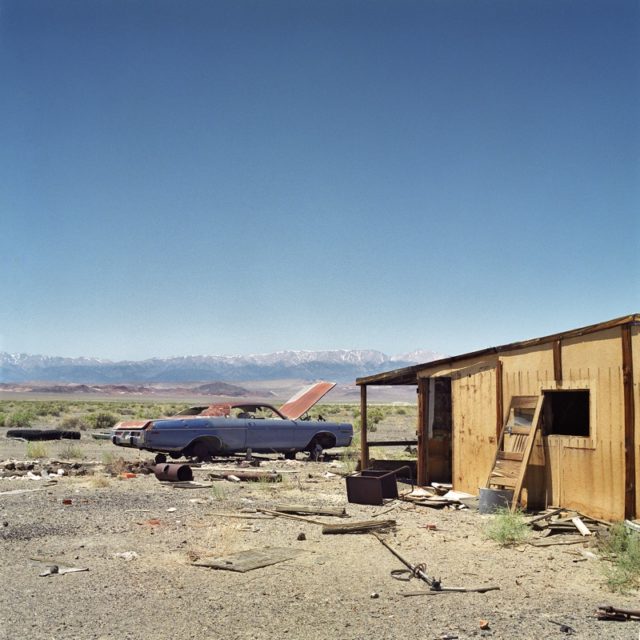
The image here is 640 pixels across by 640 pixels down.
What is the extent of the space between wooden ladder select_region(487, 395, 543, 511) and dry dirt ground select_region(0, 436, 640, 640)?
0.68 metres

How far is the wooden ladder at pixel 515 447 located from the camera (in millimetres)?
11133

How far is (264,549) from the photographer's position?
8.66 metres

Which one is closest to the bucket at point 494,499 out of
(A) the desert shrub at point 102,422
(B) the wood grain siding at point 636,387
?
(B) the wood grain siding at point 636,387

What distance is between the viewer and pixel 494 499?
11211mm

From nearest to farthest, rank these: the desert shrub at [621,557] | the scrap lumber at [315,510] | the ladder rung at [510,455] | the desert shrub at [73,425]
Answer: the desert shrub at [621,557] → the scrap lumber at [315,510] → the ladder rung at [510,455] → the desert shrub at [73,425]

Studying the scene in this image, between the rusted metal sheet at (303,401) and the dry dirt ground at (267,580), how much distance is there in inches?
267

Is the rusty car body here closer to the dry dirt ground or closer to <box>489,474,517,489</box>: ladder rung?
the dry dirt ground

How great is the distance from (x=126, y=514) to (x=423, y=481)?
5798 millimetres

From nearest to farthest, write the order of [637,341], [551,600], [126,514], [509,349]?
[551,600] < [637,341] < [126,514] < [509,349]

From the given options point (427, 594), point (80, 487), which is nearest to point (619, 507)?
point (427, 594)

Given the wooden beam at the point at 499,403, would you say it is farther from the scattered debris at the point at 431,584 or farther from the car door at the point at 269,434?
the car door at the point at 269,434

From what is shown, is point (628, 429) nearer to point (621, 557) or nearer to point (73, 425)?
point (621, 557)

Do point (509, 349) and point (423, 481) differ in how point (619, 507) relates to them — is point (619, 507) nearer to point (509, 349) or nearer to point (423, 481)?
point (509, 349)

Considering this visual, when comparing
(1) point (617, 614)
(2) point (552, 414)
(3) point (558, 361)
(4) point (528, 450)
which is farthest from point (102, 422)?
(1) point (617, 614)
